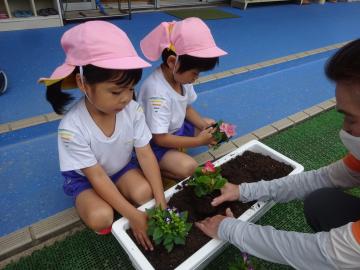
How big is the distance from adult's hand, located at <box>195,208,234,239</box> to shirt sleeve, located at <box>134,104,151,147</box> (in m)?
0.45

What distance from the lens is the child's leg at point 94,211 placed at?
126 cm

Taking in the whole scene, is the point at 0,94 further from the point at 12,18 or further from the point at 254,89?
the point at 254,89

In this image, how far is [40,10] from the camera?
3.85m

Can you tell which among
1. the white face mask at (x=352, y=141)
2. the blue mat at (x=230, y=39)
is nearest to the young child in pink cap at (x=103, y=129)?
the white face mask at (x=352, y=141)

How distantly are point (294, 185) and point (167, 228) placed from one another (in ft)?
1.96

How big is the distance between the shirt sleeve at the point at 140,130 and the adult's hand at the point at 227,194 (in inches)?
16.7

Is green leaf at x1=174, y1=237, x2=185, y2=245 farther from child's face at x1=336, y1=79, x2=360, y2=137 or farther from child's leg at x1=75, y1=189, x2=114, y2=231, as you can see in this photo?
child's face at x1=336, y1=79, x2=360, y2=137

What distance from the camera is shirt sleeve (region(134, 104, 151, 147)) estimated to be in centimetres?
135

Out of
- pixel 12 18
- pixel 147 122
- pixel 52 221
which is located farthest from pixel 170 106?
pixel 12 18

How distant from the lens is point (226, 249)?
4.42 ft

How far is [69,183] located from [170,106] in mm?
629

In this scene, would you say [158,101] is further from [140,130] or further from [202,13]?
[202,13]

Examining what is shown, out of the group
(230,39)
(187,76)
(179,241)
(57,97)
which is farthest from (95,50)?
(230,39)

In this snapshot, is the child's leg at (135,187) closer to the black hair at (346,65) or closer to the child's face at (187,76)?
the child's face at (187,76)
